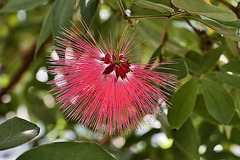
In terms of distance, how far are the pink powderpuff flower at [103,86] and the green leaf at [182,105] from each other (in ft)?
0.17

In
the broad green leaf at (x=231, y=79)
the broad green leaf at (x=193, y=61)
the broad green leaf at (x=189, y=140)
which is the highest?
the broad green leaf at (x=193, y=61)

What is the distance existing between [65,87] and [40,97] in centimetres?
96

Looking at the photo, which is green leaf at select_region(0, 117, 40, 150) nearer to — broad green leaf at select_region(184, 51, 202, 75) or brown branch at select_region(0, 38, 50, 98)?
broad green leaf at select_region(184, 51, 202, 75)

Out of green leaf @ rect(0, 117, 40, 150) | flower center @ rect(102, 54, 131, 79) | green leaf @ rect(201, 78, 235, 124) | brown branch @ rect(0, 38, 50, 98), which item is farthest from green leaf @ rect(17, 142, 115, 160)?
brown branch @ rect(0, 38, 50, 98)

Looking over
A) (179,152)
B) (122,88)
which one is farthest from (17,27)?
(122,88)

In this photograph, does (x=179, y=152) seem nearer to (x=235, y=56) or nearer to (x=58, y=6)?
(x=235, y=56)

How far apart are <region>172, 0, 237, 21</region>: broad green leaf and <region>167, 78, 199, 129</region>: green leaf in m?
0.34

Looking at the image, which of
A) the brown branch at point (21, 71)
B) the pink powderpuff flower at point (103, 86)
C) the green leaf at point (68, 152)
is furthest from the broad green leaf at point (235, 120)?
the brown branch at point (21, 71)

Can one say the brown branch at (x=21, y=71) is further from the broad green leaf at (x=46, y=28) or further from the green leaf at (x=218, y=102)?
the green leaf at (x=218, y=102)

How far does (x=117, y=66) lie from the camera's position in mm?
1076

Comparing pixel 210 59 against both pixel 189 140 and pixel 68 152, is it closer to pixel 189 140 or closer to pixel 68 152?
pixel 189 140

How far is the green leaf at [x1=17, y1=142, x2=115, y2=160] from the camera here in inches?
32.2

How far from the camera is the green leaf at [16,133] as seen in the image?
80 centimetres

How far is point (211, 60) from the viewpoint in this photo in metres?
1.17
